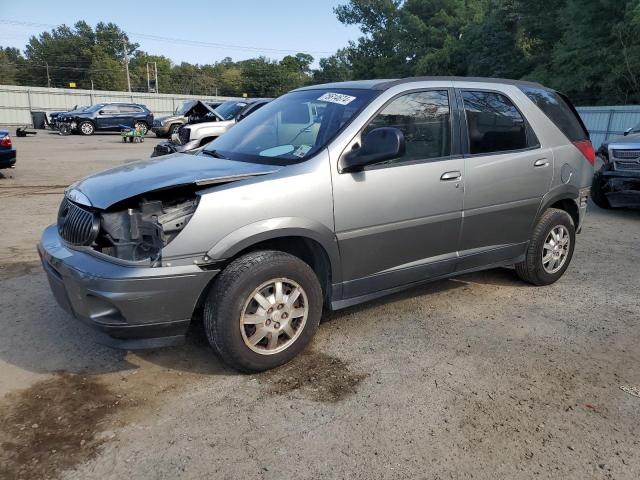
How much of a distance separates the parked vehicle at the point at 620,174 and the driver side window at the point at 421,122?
17.5 ft

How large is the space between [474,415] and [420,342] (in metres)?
0.90

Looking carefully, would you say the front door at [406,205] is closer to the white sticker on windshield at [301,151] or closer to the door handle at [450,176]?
the door handle at [450,176]

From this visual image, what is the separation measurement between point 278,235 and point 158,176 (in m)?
0.85

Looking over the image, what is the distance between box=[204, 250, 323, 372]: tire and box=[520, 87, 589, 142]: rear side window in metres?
2.85

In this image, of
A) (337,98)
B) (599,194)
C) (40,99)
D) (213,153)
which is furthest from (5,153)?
(40,99)

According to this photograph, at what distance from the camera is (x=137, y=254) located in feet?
9.80

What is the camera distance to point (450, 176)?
3.87m

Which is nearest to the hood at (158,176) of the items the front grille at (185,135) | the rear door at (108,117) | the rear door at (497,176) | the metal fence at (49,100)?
the rear door at (497,176)

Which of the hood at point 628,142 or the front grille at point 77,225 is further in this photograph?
the hood at point 628,142

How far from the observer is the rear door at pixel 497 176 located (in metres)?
4.05

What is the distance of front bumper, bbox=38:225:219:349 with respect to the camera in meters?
2.82

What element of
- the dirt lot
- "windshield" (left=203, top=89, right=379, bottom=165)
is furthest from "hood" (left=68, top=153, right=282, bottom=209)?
the dirt lot

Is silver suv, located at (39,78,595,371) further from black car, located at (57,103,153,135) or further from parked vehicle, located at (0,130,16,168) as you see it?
black car, located at (57,103,153,135)

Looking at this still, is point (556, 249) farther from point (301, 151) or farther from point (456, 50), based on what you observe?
point (456, 50)
